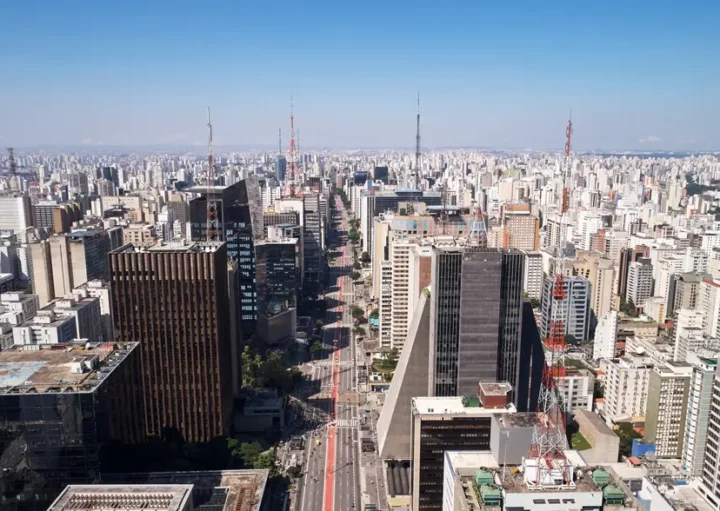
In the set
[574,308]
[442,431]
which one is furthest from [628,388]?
[442,431]

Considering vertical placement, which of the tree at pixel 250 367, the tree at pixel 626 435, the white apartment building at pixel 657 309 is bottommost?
the tree at pixel 626 435

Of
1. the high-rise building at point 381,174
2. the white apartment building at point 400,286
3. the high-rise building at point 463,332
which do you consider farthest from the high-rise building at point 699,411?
the high-rise building at point 381,174

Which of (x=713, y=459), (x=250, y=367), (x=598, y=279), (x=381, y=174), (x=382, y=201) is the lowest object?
(x=250, y=367)

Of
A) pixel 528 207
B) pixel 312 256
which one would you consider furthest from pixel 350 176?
pixel 312 256

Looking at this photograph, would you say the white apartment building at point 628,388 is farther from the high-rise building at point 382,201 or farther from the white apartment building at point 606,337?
the high-rise building at point 382,201

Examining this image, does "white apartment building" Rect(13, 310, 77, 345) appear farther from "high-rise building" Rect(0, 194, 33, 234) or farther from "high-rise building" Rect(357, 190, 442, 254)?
"high-rise building" Rect(357, 190, 442, 254)

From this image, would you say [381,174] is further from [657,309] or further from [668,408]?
[668,408]

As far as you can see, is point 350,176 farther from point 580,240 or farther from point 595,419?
point 595,419
